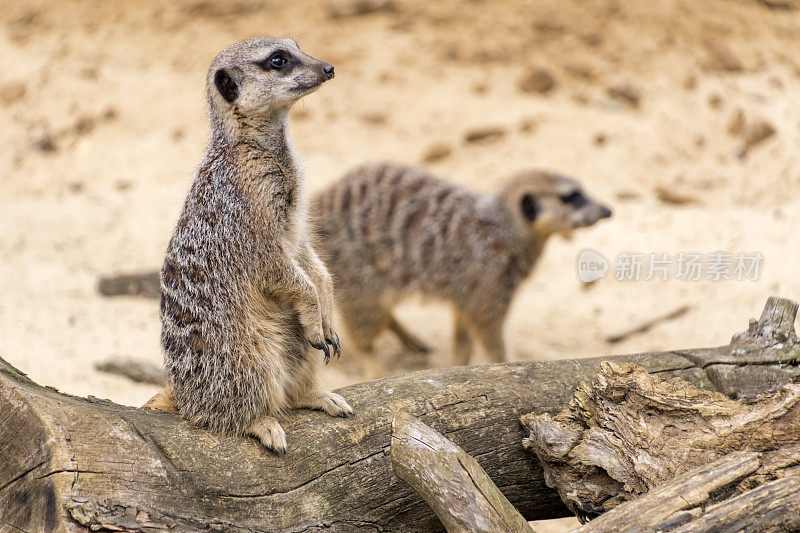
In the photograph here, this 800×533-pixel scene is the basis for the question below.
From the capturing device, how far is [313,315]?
2.11 m

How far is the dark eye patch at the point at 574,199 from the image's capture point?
424 centimetres

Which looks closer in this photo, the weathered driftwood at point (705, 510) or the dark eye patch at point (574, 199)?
the weathered driftwood at point (705, 510)

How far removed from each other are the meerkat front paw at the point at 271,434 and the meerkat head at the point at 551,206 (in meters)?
2.59

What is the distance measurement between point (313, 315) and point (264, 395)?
0.26 metres

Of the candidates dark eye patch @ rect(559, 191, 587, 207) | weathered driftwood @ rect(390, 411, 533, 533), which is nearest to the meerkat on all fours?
weathered driftwood @ rect(390, 411, 533, 533)

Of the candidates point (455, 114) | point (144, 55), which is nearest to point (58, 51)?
point (144, 55)

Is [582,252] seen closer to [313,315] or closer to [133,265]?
[133,265]

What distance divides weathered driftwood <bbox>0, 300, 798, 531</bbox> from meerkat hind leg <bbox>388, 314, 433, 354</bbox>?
8.00 feet

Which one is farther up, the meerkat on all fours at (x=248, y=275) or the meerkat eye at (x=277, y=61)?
the meerkat eye at (x=277, y=61)

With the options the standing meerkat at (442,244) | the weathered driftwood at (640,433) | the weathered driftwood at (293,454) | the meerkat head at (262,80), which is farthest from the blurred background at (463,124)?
the meerkat head at (262,80)

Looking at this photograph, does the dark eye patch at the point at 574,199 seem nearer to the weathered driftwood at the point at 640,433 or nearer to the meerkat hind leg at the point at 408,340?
the meerkat hind leg at the point at 408,340

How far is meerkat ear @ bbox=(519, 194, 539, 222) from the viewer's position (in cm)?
427

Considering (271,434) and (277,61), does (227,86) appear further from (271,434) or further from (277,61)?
(271,434)

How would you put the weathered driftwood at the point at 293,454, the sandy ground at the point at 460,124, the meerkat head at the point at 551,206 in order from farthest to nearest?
the sandy ground at the point at 460,124, the meerkat head at the point at 551,206, the weathered driftwood at the point at 293,454
